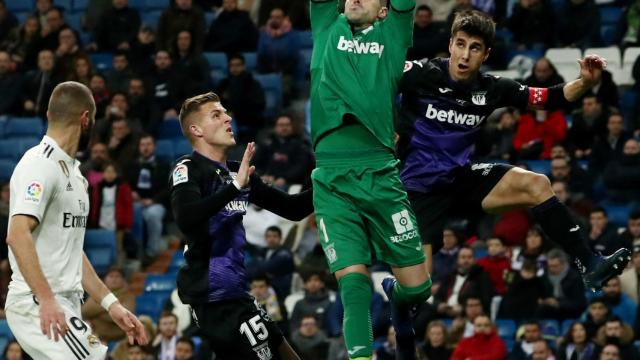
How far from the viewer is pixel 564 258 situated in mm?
15805

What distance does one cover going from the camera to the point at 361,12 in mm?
9125

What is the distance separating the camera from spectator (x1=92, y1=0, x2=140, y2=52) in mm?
21297

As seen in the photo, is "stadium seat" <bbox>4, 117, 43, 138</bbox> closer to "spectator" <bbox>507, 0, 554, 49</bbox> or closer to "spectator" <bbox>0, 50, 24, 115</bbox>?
"spectator" <bbox>0, 50, 24, 115</bbox>

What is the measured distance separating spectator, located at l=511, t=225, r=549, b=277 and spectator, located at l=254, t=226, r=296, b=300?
8.44ft

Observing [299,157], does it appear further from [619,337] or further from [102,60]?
[619,337]

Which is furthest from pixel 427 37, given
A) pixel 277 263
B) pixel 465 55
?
pixel 465 55

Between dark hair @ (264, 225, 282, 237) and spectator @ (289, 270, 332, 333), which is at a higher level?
dark hair @ (264, 225, 282, 237)

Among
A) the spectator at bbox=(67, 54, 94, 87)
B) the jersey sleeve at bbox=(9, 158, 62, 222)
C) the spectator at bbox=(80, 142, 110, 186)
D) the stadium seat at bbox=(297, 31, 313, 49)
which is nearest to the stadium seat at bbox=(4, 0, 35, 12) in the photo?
the spectator at bbox=(67, 54, 94, 87)

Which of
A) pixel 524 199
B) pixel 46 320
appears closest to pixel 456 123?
pixel 524 199

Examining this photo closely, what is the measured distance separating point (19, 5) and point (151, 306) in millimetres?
7197

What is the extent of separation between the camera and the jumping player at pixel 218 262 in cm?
935

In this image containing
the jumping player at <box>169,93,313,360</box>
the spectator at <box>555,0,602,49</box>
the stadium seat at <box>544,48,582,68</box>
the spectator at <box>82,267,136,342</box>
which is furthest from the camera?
the spectator at <box>555,0,602,49</box>

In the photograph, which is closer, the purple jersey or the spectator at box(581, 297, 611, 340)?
the purple jersey

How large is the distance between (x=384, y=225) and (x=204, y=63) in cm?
1108
